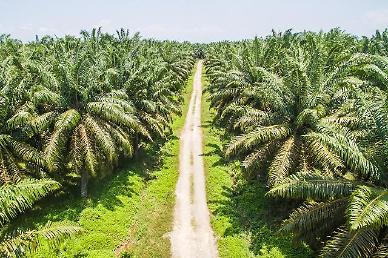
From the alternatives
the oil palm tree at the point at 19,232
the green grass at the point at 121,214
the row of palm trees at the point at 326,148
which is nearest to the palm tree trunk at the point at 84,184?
the green grass at the point at 121,214

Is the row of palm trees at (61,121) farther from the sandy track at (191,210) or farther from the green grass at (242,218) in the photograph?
the green grass at (242,218)

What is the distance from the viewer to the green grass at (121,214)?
21.8 m

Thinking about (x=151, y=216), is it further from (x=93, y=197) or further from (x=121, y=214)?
(x=93, y=197)

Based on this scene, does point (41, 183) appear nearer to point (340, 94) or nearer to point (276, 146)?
point (276, 146)

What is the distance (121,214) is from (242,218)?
7322 mm

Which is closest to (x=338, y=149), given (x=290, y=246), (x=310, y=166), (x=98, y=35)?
(x=310, y=166)

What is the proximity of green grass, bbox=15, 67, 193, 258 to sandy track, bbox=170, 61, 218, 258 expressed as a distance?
60 centimetres

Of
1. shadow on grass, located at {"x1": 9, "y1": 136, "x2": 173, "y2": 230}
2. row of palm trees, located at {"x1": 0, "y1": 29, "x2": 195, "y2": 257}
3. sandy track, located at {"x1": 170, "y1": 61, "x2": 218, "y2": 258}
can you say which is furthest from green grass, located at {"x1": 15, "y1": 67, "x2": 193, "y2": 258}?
row of palm trees, located at {"x1": 0, "y1": 29, "x2": 195, "y2": 257}

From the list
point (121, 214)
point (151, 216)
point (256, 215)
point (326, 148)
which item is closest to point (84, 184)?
point (121, 214)

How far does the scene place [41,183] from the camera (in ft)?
44.1

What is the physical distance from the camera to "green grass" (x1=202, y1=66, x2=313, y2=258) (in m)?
21.2

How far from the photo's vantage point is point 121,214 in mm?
25359

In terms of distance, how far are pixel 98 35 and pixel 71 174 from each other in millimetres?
26853

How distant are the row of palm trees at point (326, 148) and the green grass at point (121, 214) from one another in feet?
20.2
